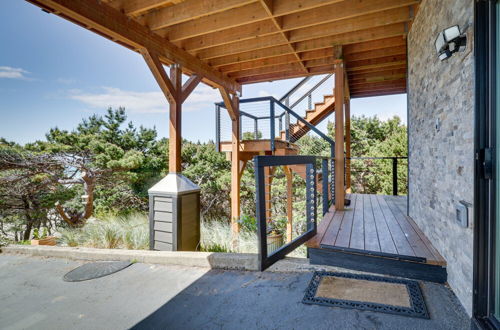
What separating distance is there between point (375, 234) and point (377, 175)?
11.4 metres

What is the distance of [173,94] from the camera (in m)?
4.09

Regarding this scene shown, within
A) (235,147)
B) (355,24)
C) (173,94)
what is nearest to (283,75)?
(235,147)

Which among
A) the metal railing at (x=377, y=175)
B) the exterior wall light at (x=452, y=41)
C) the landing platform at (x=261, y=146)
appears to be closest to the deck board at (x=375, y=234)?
the exterior wall light at (x=452, y=41)

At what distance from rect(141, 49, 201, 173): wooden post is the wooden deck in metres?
2.46

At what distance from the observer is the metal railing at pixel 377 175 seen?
11406 mm

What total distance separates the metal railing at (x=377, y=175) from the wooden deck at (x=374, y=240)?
8.04 meters

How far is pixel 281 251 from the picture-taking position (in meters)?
2.47

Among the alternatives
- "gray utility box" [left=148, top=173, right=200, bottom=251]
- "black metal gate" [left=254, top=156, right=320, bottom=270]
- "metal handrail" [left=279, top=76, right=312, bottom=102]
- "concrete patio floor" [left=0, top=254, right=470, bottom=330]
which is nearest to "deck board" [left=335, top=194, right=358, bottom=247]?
"black metal gate" [left=254, top=156, right=320, bottom=270]

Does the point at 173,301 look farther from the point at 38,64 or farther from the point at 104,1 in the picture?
the point at 38,64

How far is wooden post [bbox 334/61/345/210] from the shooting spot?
4.22 metres

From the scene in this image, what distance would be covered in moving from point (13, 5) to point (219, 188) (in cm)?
990

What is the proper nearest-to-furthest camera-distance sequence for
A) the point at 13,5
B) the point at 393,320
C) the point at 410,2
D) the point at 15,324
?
the point at 393,320 → the point at 15,324 → the point at 410,2 → the point at 13,5

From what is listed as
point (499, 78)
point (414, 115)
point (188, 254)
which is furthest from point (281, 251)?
point (414, 115)

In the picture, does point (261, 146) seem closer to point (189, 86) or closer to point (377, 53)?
point (189, 86)
